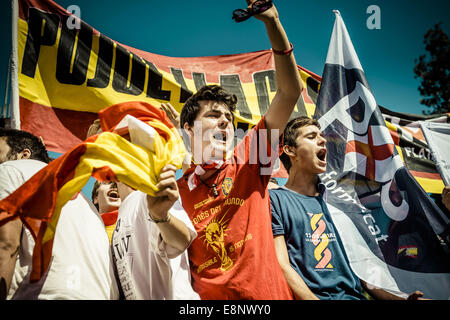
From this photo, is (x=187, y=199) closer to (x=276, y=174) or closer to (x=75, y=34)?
(x=276, y=174)

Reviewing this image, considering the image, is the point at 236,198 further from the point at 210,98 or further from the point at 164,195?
the point at 210,98

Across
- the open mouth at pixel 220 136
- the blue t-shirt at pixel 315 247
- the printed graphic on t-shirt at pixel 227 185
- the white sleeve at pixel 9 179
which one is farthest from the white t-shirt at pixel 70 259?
the blue t-shirt at pixel 315 247

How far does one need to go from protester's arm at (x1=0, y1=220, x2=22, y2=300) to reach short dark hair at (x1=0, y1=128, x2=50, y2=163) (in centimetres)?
78

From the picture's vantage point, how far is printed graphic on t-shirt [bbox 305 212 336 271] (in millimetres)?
2191

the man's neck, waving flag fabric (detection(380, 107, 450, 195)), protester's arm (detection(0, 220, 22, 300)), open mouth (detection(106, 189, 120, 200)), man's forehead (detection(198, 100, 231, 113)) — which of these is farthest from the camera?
waving flag fabric (detection(380, 107, 450, 195))

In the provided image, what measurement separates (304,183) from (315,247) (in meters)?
0.65

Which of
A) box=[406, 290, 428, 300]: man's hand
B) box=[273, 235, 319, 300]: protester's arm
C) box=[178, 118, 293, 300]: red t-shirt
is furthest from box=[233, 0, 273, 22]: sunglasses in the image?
box=[406, 290, 428, 300]: man's hand

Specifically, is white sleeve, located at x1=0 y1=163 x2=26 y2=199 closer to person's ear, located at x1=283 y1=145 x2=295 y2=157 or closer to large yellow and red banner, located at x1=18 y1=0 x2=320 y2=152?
large yellow and red banner, located at x1=18 y1=0 x2=320 y2=152

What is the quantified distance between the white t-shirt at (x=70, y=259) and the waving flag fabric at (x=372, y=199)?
1742 millimetres

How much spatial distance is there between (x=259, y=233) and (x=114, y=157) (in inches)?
37.7

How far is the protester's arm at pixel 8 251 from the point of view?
50.9 inches

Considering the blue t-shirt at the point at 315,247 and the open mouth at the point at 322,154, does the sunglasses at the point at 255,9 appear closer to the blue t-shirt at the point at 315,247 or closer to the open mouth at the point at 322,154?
the blue t-shirt at the point at 315,247

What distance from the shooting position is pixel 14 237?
1.38 meters

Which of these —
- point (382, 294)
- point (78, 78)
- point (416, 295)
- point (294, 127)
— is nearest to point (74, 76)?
point (78, 78)
